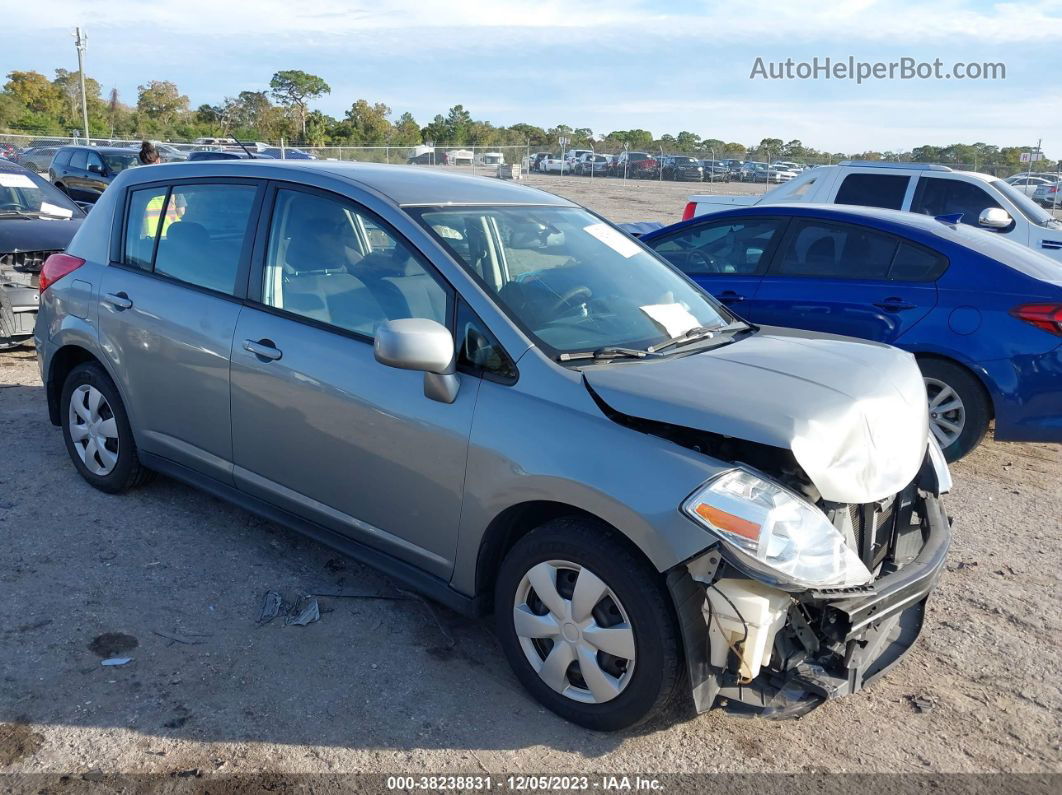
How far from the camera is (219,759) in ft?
9.57

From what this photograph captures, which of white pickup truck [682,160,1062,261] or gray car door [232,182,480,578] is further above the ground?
white pickup truck [682,160,1062,261]

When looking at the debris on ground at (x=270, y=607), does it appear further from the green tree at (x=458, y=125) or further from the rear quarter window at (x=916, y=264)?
the green tree at (x=458, y=125)

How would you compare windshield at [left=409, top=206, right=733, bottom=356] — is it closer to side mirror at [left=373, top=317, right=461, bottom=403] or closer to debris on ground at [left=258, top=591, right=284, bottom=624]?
side mirror at [left=373, top=317, right=461, bottom=403]

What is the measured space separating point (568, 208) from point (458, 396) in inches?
59.0

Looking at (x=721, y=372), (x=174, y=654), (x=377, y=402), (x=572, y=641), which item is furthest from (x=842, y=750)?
(x=174, y=654)

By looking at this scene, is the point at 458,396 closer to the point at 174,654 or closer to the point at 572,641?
the point at 572,641

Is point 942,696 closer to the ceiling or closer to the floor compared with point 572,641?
closer to the floor

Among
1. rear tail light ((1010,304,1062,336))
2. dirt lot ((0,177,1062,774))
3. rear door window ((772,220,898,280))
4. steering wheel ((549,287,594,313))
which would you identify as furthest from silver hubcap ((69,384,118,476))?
rear tail light ((1010,304,1062,336))

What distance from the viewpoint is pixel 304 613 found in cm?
383

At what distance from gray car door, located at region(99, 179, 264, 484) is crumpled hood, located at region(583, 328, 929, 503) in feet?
6.19

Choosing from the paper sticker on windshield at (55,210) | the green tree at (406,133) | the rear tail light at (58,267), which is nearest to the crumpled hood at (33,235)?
the paper sticker on windshield at (55,210)

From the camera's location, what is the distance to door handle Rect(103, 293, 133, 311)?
4.51 metres

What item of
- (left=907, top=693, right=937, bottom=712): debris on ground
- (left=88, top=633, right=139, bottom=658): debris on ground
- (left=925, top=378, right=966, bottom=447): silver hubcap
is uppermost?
(left=925, top=378, right=966, bottom=447): silver hubcap

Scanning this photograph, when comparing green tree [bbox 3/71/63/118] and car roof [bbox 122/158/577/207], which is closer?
car roof [bbox 122/158/577/207]
